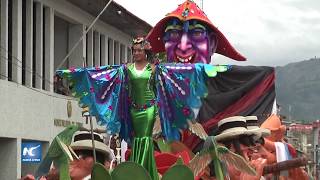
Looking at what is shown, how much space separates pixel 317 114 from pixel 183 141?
494ft

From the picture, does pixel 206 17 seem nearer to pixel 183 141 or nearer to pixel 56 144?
pixel 183 141

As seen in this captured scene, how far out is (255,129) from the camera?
7801 mm

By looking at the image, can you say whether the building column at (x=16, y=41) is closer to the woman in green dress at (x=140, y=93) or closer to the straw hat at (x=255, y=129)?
the straw hat at (x=255, y=129)

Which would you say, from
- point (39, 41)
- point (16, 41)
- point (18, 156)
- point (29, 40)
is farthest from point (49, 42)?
point (18, 156)

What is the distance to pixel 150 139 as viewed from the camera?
20.0ft

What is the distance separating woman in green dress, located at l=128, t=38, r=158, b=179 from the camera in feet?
19.9

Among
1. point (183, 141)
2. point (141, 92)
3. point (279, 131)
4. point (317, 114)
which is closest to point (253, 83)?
point (279, 131)

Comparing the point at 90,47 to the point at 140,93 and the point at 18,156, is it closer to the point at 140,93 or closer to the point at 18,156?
the point at 18,156

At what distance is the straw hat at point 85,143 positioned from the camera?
244 inches

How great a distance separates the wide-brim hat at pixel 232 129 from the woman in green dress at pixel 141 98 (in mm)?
1365

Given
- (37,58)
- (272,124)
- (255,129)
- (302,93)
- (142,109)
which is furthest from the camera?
(302,93)

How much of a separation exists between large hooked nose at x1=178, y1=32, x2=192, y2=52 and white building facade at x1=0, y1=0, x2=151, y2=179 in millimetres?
9542

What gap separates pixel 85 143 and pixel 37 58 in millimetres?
15958

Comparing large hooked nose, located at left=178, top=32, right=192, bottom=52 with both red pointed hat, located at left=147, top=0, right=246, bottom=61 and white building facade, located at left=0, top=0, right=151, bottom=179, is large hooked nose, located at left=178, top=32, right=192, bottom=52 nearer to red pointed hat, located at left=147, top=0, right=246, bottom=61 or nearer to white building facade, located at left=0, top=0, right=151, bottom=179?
red pointed hat, located at left=147, top=0, right=246, bottom=61
